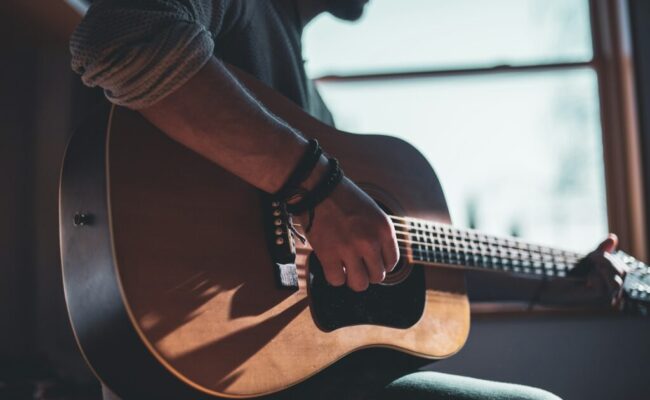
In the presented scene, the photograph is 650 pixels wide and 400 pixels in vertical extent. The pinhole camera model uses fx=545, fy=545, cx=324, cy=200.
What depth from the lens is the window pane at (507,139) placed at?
80.4 inches

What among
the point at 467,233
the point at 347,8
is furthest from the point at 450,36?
the point at 467,233

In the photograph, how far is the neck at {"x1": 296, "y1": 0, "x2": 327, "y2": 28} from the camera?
117cm

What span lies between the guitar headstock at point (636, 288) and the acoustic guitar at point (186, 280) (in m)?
0.79

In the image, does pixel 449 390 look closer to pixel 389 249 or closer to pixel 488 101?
pixel 389 249

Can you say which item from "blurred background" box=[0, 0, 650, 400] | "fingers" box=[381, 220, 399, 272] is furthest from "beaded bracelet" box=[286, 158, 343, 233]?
"blurred background" box=[0, 0, 650, 400]

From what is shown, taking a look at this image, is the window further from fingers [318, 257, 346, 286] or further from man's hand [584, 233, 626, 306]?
fingers [318, 257, 346, 286]

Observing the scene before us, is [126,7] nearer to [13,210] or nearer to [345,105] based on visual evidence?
[13,210]

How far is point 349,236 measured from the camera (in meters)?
0.72

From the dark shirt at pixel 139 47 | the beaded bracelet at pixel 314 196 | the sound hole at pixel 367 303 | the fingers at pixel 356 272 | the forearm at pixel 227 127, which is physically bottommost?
the sound hole at pixel 367 303

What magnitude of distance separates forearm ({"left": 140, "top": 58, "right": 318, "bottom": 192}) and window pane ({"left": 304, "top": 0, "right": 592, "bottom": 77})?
145cm

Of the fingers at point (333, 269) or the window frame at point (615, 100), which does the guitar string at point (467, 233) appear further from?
the window frame at point (615, 100)

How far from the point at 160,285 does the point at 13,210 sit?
1.27m

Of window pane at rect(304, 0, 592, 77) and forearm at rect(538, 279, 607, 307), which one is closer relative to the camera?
forearm at rect(538, 279, 607, 307)

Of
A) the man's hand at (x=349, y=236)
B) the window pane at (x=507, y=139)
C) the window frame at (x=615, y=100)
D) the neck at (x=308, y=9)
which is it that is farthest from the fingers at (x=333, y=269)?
the window frame at (x=615, y=100)
